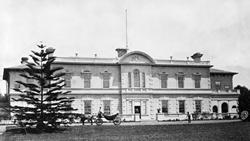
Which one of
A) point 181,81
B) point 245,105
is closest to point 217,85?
point 181,81

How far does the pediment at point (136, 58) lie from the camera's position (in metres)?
38.0

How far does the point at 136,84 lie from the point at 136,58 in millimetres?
2931

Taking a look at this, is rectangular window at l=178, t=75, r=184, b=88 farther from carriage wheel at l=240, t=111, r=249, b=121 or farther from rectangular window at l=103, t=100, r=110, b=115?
carriage wheel at l=240, t=111, r=249, b=121

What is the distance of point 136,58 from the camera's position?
38.4m

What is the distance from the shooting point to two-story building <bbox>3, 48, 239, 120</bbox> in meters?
37.2

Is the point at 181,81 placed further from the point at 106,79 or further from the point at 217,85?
the point at 106,79

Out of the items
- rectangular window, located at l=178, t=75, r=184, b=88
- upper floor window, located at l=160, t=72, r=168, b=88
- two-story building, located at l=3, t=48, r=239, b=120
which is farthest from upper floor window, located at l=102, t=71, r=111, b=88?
rectangular window, located at l=178, t=75, r=184, b=88

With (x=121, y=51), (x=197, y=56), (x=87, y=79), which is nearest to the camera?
(x=87, y=79)

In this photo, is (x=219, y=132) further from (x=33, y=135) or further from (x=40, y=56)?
(x=40, y=56)

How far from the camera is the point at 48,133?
19.8m

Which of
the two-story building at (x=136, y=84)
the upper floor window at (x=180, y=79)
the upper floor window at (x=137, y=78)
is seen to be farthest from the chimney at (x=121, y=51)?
the upper floor window at (x=180, y=79)

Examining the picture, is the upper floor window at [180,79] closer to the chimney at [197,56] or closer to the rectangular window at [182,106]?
the rectangular window at [182,106]

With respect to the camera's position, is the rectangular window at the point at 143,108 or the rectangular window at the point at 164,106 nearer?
the rectangular window at the point at 143,108

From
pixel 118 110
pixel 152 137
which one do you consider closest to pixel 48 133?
pixel 152 137
